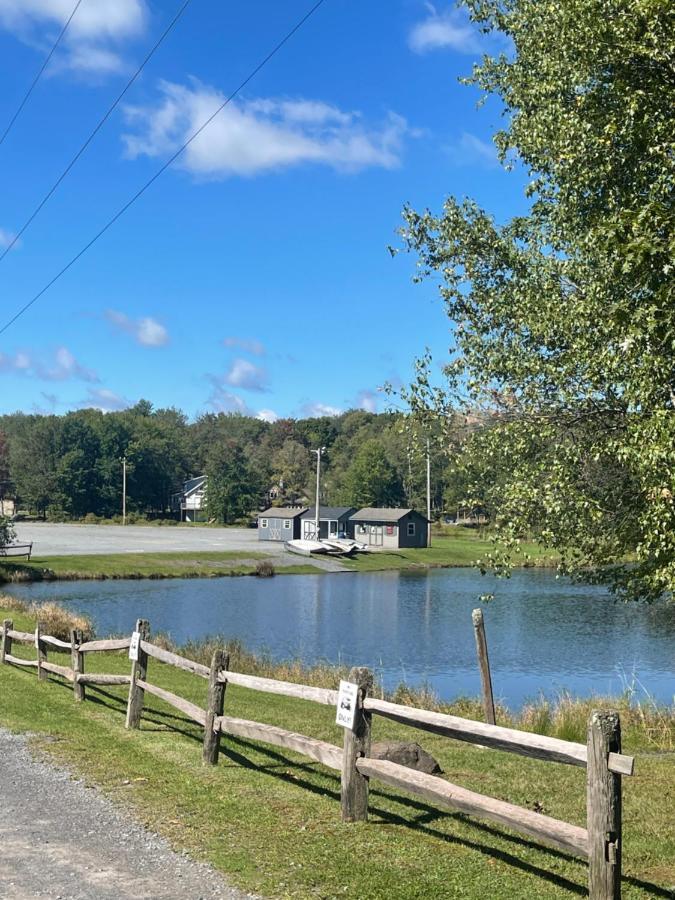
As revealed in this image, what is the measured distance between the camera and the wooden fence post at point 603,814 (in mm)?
5383

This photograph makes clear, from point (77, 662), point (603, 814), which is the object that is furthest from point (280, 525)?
point (603, 814)

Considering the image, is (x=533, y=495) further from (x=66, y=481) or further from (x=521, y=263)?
(x=66, y=481)

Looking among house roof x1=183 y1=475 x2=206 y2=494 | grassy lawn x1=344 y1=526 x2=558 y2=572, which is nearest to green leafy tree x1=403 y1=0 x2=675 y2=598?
grassy lawn x1=344 y1=526 x2=558 y2=572

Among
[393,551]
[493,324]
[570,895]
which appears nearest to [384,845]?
[570,895]

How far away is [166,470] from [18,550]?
277 feet

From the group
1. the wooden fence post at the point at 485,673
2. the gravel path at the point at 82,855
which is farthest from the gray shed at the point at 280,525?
the gravel path at the point at 82,855

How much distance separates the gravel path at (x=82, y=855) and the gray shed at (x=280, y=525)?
87969 millimetres

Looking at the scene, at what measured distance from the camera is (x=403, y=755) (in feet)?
31.8

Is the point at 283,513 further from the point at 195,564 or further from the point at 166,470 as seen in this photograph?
the point at 166,470

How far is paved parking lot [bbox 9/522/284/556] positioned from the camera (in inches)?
2965

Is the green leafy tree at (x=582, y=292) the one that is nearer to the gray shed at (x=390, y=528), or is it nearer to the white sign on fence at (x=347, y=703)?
the white sign on fence at (x=347, y=703)

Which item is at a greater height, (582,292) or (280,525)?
(582,292)

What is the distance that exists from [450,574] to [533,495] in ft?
202

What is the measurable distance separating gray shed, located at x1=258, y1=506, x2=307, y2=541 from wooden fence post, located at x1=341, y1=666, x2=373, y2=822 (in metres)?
88.6
